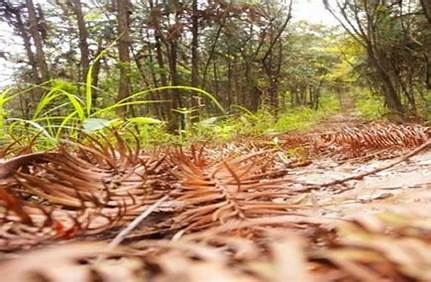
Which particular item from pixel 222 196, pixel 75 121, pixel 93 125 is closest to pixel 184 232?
pixel 222 196

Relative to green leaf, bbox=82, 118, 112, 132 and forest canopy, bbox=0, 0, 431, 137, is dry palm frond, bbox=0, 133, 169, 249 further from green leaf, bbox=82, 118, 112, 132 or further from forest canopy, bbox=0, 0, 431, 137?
forest canopy, bbox=0, 0, 431, 137

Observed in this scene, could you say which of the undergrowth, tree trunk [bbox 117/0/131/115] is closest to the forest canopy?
tree trunk [bbox 117/0/131/115]

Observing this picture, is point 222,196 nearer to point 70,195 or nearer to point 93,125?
point 70,195

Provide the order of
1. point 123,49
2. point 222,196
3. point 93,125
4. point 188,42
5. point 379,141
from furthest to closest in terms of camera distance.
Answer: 1. point 188,42
2. point 123,49
3. point 379,141
4. point 93,125
5. point 222,196

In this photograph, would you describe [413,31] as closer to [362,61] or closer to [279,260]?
[362,61]

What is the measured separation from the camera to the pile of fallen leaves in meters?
0.20

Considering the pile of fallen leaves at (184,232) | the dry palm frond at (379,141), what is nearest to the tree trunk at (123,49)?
the dry palm frond at (379,141)

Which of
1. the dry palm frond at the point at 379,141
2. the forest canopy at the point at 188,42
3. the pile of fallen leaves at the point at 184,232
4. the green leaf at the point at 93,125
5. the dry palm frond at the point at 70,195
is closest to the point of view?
the pile of fallen leaves at the point at 184,232

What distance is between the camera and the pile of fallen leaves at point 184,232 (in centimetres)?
20

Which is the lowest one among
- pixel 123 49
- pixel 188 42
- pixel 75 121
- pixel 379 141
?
pixel 379 141

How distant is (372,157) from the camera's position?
143 cm

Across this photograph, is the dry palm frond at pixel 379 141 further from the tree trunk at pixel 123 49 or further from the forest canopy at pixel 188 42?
the tree trunk at pixel 123 49

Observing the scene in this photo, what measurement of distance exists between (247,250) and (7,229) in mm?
259

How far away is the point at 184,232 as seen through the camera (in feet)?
1.54
